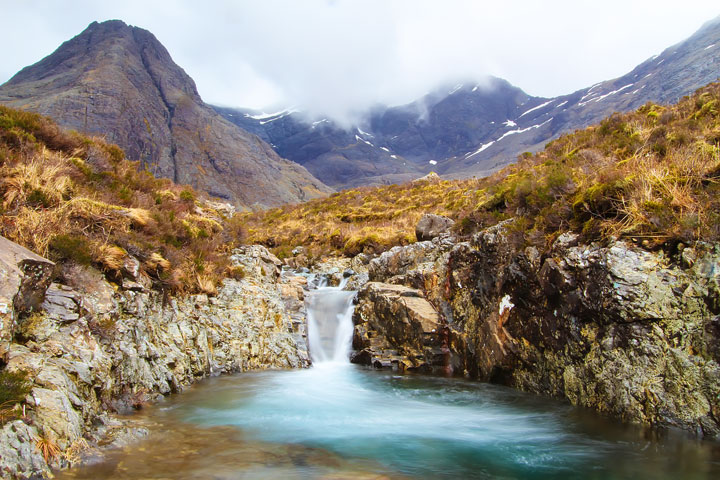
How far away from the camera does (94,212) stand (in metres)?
8.52

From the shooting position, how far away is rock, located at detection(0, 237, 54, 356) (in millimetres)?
4739

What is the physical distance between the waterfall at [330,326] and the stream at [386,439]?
351 cm

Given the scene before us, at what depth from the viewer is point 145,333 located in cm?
800

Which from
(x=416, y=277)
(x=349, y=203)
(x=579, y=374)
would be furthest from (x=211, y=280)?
(x=349, y=203)

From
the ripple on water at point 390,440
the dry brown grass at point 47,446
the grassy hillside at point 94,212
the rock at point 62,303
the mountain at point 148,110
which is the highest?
the mountain at point 148,110

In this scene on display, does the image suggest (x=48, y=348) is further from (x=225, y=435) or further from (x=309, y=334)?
(x=309, y=334)

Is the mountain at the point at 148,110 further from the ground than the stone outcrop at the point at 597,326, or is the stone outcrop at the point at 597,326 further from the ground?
the mountain at the point at 148,110

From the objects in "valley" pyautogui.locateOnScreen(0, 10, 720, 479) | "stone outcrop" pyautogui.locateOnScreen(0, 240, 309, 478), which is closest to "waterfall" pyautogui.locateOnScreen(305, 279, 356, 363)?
"valley" pyautogui.locateOnScreen(0, 10, 720, 479)

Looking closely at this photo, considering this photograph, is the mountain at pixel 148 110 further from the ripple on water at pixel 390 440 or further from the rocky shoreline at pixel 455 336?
the ripple on water at pixel 390 440

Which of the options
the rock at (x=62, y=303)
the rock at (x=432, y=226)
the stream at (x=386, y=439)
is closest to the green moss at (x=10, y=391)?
the stream at (x=386, y=439)

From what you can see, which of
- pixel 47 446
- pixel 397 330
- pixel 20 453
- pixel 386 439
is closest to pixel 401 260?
pixel 397 330

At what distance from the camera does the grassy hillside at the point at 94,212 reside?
712 centimetres

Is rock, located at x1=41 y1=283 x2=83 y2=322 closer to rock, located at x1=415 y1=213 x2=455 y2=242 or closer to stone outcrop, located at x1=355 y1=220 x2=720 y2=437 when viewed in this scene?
Answer: stone outcrop, located at x1=355 y1=220 x2=720 y2=437

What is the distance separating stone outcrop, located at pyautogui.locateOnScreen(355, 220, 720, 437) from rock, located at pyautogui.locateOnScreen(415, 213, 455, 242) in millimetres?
6405
